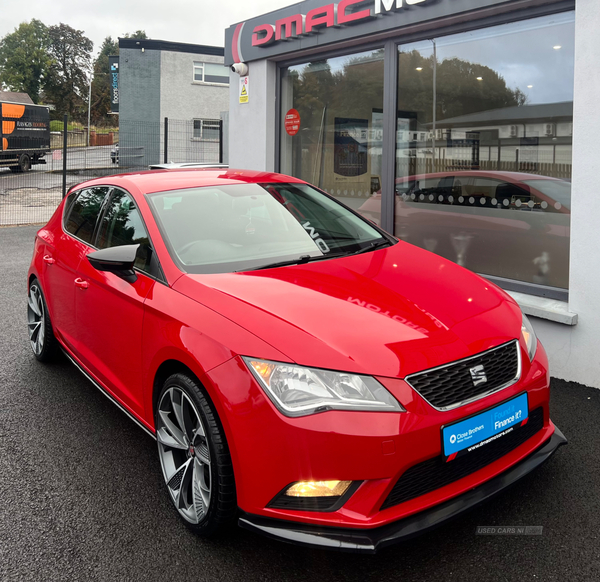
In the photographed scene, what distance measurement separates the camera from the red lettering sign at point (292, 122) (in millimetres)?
8531

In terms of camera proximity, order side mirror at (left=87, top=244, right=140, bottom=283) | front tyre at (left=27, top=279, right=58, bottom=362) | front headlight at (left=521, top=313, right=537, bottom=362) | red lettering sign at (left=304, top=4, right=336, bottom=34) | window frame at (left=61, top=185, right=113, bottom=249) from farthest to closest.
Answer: red lettering sign at (left=304, top=4, right=336, bottom=34)
front tyre at (left=27, top=279, right=58, bottom=362)
window frame at (left=61, top=185, right=113, bottom=249)
side mirror at (left=87, top=244, right=140, bottom=283)
front headlight at (left=521, top=313, right=537, bottom=362)

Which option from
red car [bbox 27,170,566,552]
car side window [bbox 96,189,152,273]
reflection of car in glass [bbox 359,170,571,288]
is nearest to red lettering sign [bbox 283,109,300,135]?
reflection of car in glass [bbox 359,170,571,288]

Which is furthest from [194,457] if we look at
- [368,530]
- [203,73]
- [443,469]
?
[203,73]

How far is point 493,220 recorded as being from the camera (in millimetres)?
6027

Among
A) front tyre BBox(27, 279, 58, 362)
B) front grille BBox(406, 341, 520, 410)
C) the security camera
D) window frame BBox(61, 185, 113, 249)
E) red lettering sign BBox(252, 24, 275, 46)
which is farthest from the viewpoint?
the security camera

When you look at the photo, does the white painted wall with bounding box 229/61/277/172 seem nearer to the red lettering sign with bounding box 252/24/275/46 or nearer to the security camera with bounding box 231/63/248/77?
the security camera with bounding box 231/63/248/77

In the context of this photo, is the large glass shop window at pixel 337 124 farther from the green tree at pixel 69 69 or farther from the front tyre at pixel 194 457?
the green tree at pixel 69 69

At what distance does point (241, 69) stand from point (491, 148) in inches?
164

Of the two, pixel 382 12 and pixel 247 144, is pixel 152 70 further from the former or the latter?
pixel 382 12

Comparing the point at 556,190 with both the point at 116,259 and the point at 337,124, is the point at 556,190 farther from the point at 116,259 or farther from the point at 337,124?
the point at 116,259

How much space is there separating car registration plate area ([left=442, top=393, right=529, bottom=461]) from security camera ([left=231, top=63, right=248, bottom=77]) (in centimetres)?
724

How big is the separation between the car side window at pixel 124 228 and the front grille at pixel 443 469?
1700 mm

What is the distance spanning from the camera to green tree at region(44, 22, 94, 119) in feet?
282

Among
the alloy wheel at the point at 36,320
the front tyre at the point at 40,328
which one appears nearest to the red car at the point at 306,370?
the front tyre at the point at 40,328
